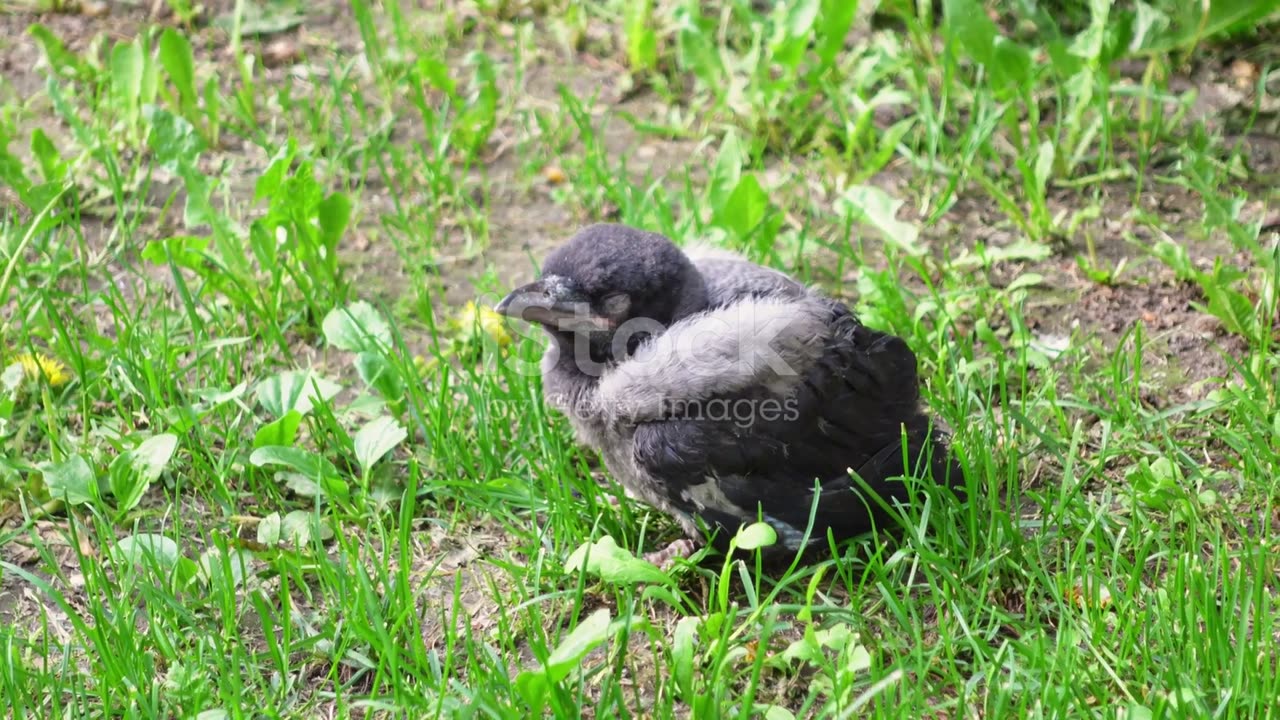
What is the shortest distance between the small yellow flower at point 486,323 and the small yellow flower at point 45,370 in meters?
1.11

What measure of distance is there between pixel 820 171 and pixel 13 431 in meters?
2.70

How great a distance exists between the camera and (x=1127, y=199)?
4246 millimetres

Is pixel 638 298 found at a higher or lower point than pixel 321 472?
higher

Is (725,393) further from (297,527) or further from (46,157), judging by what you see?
(46,157)

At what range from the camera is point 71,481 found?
299 cm

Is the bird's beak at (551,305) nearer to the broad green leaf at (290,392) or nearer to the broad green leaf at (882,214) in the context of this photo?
the broad green leaf at (290,392)

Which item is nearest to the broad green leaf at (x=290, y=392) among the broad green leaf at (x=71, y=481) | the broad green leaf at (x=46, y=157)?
the broad green leaf at (x=71, y=481)

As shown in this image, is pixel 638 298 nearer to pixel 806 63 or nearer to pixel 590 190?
pixel 590 190

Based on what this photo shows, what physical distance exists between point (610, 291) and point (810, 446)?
0.58 m

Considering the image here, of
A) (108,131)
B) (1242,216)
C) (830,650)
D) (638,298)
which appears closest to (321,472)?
(638,298)

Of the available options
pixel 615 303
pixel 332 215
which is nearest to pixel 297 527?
pixel 615 303

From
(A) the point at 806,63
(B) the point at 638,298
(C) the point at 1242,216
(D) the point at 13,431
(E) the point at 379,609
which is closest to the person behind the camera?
Answer: (E) the point at 379,609

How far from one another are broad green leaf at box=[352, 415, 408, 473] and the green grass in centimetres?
3

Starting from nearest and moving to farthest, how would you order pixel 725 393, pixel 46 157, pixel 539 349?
pixel 725 393
pixel 539 349
pixel 46 157
